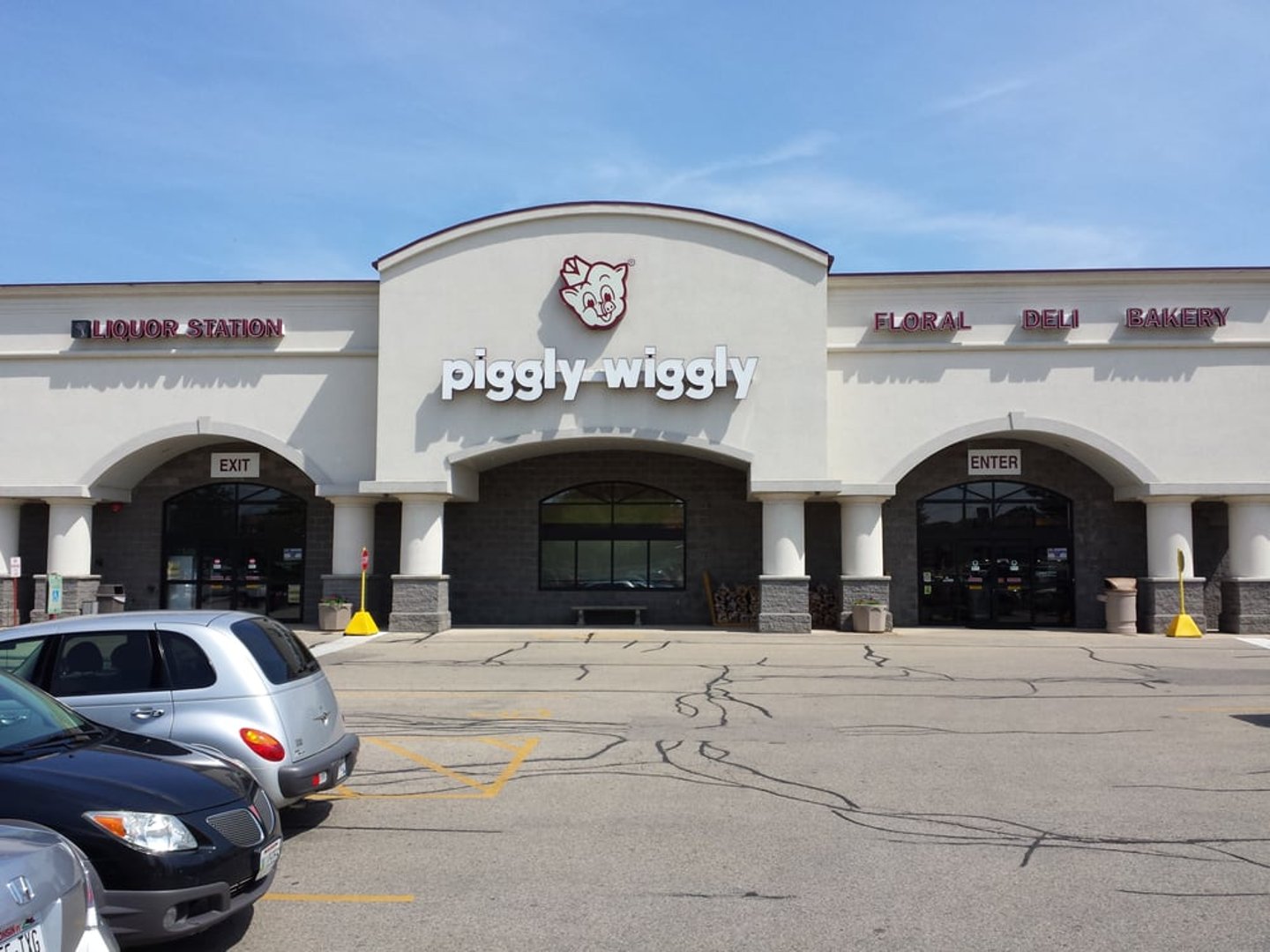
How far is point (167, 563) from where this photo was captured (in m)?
27.8

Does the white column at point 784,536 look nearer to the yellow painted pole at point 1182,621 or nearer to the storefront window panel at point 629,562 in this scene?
the storefront window panel at point 629,562

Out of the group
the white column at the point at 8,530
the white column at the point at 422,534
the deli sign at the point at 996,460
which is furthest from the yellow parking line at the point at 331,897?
the white column at the point at 8,530

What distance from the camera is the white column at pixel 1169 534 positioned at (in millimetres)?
24250

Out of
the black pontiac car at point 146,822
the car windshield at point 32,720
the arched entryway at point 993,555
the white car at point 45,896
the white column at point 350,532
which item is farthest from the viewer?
the arched entryway at point 993,555

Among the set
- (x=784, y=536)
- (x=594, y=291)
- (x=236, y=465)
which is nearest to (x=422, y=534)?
(x=236, y=465)

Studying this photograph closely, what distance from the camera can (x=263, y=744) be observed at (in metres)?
7.19

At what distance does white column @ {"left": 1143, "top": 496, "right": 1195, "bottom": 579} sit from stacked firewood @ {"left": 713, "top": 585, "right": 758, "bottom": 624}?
8.75m

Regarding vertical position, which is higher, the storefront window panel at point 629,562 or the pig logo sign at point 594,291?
the pig logo sign at point 594,291

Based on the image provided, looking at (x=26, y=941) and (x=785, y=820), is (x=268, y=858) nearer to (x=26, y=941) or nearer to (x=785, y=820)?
(x=26, y=941)

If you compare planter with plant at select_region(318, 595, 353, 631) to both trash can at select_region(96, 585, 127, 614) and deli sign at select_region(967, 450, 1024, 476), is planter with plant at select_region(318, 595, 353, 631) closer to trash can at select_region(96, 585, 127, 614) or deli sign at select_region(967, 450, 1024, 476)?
trash can at select_region(96, 585, 127, 614)

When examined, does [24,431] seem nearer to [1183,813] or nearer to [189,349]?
[189,349]

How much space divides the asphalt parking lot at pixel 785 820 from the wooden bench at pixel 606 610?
10278 millimetres

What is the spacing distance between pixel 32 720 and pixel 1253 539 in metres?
24.4

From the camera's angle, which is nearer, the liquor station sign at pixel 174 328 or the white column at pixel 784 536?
the white column at pixel 784 536
